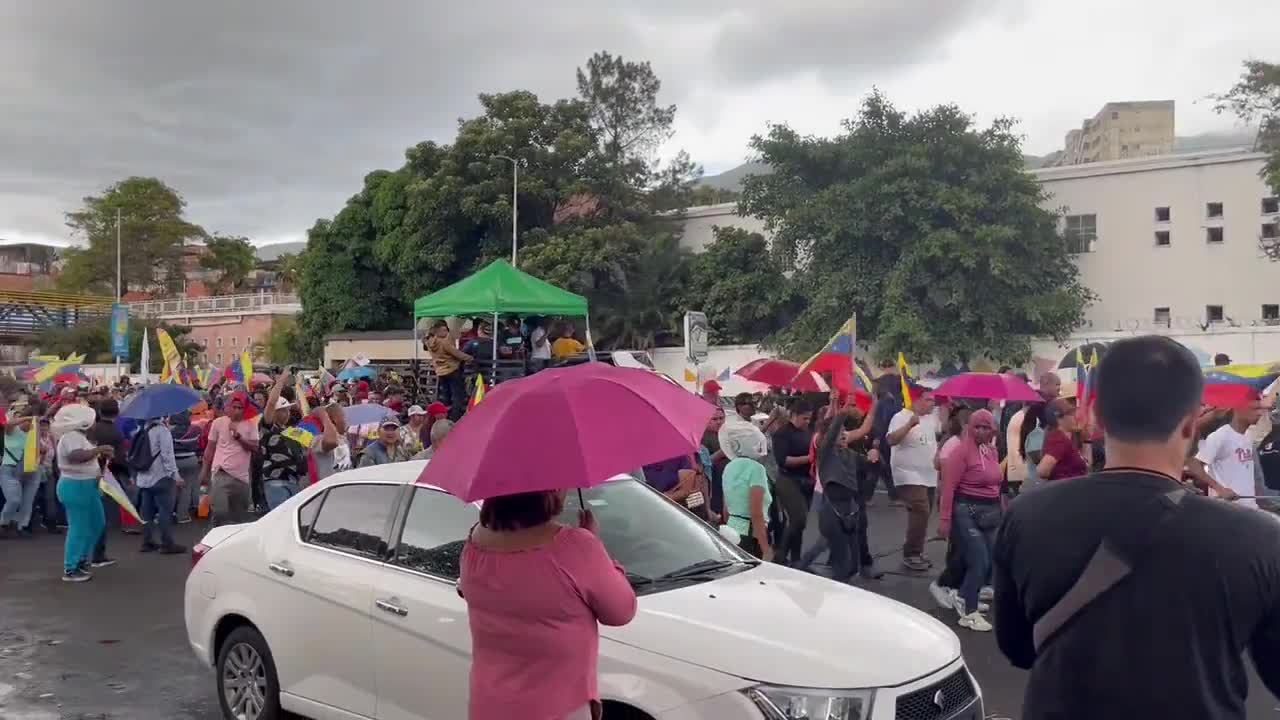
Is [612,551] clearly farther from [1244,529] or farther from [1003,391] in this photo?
[1003,391]

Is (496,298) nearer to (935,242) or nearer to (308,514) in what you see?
(308,514)

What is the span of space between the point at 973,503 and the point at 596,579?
5586 millimetres

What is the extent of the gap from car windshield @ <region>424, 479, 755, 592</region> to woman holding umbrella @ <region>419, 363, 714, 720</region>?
139 centimetres

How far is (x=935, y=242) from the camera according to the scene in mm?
28656

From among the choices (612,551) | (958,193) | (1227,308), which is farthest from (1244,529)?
(1227,308)

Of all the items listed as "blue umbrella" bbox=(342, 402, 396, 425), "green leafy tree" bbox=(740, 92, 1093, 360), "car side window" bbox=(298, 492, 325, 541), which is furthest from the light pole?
"car side window" bbox=(298, 492, 325, 541)

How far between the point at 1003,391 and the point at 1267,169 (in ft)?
76.8

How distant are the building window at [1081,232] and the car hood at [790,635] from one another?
1246 inches

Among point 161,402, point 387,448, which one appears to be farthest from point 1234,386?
point 161,402

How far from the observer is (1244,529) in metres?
2.03

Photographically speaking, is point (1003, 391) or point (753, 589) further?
point (1003, 391)

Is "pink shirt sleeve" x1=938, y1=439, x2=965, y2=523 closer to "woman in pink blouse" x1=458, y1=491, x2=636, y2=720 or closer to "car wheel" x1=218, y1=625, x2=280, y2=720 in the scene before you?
→ "car wheel" x1=218, y1=625, x2=280, y2=720

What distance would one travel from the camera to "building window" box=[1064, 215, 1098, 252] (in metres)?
33.3

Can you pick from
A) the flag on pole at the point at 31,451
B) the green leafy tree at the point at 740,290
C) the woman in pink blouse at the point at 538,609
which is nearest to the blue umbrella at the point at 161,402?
the flag on pole at the point at 31,451
